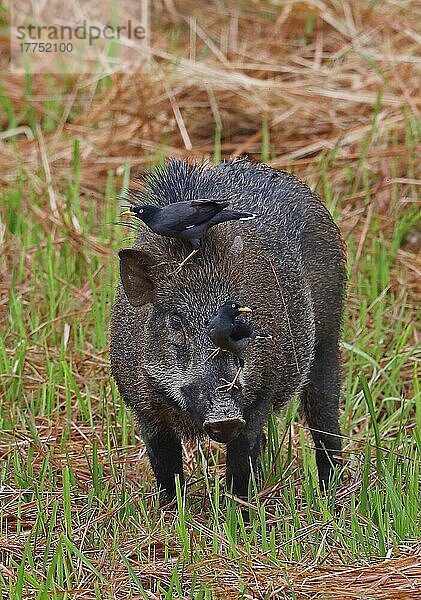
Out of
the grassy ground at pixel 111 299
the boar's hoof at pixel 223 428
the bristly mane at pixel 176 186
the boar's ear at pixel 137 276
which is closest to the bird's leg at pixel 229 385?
the boar's hoof at pixel 223 428

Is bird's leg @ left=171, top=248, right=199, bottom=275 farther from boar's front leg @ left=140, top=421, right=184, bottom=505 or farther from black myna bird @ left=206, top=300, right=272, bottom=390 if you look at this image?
boar's front leg @ left=140, top=421, right=184, bottom=505

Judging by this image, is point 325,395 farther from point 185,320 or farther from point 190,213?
point 190,213

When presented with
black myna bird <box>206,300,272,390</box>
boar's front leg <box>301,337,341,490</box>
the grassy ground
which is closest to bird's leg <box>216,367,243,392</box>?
black myna bird <box>206,300,272,390</box>

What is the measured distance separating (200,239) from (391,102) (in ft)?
15.3

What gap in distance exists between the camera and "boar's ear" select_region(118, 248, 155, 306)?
4125 millimetres

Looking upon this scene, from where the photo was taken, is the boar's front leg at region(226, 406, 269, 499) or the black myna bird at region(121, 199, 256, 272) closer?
the black myna bird at region(121, 199, 256, 272)

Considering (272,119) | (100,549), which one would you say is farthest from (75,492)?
(272,119)

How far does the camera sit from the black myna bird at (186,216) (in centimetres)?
395

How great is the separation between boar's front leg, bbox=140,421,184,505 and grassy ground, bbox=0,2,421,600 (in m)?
Answer: 0.08

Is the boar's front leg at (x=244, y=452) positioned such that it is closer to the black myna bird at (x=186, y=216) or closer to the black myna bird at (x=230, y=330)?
the black myna bird at (x=230, y=330)

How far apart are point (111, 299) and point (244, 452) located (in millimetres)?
1844

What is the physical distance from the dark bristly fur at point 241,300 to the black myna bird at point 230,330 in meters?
0.04

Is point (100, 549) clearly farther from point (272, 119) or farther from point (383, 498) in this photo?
point (272, 119)

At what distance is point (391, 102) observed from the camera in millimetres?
8430
